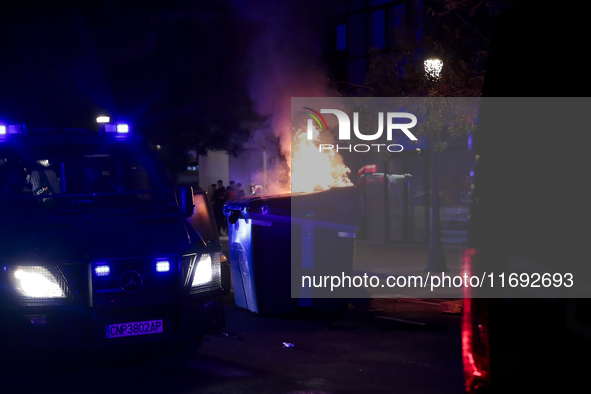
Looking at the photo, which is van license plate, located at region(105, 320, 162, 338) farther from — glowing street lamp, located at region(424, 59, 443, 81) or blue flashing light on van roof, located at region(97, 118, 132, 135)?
glowing street lamp, located at region(424, 59, 443, 81)

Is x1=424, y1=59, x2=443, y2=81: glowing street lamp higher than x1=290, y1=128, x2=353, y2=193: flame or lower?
higher

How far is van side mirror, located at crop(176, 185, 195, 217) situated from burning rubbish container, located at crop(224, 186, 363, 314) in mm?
1976

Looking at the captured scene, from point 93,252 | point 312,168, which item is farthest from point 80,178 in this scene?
point 312,168

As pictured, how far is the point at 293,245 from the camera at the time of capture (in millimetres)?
8664

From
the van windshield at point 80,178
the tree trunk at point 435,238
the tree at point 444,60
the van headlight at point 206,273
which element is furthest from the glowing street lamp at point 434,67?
the van headlight at point 206,273

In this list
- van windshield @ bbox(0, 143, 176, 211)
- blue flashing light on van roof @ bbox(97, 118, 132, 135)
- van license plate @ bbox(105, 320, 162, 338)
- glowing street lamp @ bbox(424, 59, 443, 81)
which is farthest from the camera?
glowing street lamp @ bbox(424, 59, 443, 81)

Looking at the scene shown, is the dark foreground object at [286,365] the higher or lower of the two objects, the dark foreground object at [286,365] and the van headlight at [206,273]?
the lower

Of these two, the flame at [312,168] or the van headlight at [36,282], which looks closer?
the van headlight at [36,282]

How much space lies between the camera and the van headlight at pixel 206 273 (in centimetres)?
599

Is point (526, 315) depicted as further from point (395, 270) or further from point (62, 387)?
point (395, 270)

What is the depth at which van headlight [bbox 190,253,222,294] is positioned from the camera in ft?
19.6

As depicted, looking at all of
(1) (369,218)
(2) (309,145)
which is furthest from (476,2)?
(1) (369,218)

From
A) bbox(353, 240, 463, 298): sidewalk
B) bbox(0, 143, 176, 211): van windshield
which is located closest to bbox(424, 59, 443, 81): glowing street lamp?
bbox(353, 240, 463, 298): sidewalk

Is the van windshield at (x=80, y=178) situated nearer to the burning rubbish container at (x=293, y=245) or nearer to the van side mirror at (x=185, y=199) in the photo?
the van side mirror at (x=185, y=199)
